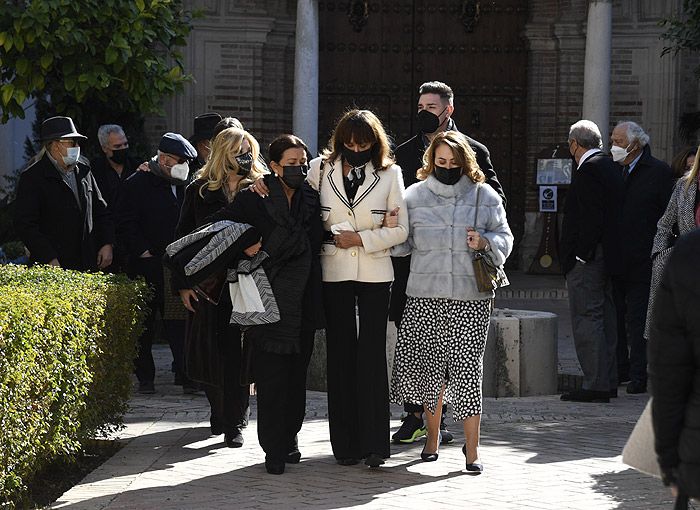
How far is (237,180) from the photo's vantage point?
25.8ft

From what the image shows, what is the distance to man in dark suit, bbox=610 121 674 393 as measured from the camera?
32.9 feet

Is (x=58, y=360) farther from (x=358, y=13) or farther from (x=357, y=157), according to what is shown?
(x=358, y=13)

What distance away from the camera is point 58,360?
644 centimetres

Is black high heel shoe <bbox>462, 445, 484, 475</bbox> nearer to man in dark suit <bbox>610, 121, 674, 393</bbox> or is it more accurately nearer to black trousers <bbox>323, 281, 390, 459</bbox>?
black trousers <bbox>323, 281, 390, 459</bbox>

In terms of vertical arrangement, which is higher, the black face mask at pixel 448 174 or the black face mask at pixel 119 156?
the black face mask at pixel 119 156

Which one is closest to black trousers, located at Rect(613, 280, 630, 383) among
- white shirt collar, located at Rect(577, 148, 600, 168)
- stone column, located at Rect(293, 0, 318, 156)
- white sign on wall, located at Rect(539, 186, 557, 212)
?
white shirt collar, located at Rect(577, 148, 600, 168)

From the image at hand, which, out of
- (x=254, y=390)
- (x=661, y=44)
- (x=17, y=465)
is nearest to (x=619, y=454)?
(x=254, y=390)

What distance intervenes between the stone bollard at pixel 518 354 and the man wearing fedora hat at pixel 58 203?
1.86 m

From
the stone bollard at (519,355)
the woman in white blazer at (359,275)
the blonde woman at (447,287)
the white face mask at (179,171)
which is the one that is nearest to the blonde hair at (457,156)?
the blonde woman at (447,287)

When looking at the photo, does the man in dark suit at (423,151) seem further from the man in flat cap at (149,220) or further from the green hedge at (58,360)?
the man in flat cap at (149,220)

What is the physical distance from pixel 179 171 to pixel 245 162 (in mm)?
1977

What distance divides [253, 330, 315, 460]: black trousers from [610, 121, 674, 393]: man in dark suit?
139 inches

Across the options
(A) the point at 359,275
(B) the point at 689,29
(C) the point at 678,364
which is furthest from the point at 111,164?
(C) the point at 678,364

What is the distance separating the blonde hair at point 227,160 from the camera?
7.75 meters
